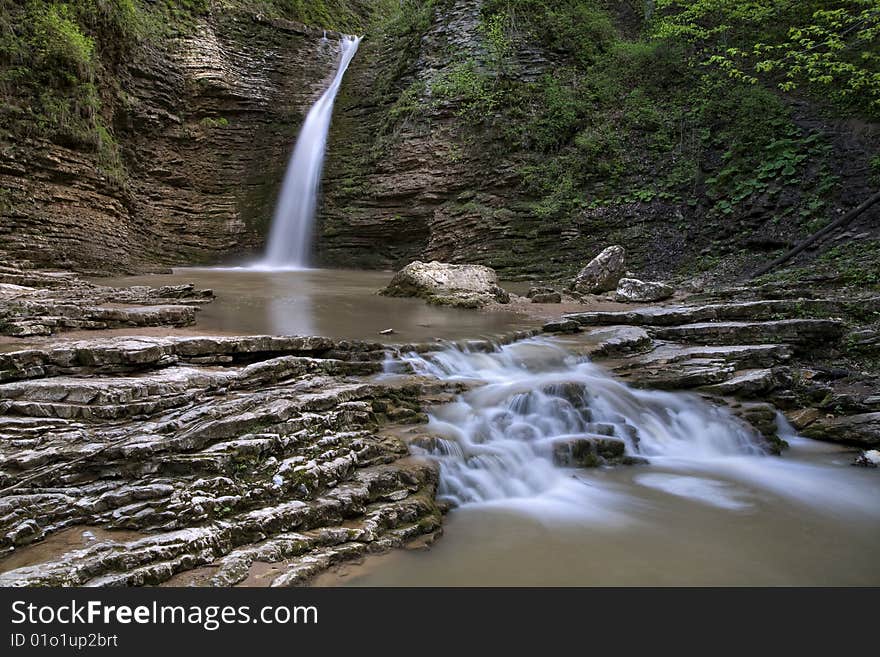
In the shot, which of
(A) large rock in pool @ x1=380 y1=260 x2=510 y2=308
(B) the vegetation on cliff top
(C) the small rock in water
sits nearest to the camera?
(C) the small rock in water

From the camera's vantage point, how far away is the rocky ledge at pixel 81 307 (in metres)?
5.59

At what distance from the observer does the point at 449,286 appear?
35.3 feet

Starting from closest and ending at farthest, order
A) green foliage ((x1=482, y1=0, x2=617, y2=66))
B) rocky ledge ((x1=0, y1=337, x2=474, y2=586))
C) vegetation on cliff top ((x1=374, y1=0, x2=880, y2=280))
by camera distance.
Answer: rocky ledge ((x1=0, y1=337, x2=474, y2=586)), vegetation on cliff top ((x1=374, y1=0, x2=880, y2=280)), green foliage ((x1=482, y1=0, x2=617, y2=66))

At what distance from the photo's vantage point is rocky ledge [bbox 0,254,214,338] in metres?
5.59

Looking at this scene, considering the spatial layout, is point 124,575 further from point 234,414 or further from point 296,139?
point 296,139

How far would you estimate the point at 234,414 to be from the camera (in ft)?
13.5

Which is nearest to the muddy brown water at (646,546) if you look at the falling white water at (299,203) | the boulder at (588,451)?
the boulder at (588,451)

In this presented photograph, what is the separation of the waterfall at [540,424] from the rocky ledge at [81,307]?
3.28 meters

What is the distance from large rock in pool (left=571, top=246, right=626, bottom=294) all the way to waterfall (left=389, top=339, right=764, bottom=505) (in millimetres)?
5259

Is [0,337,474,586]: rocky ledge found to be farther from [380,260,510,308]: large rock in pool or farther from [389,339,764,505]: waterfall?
[380,260,510,308]: large rock in pool

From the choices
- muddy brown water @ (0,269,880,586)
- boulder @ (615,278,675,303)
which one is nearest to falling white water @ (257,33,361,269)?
boulder @ (615,278,675,303)

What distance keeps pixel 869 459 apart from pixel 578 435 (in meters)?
2.53
